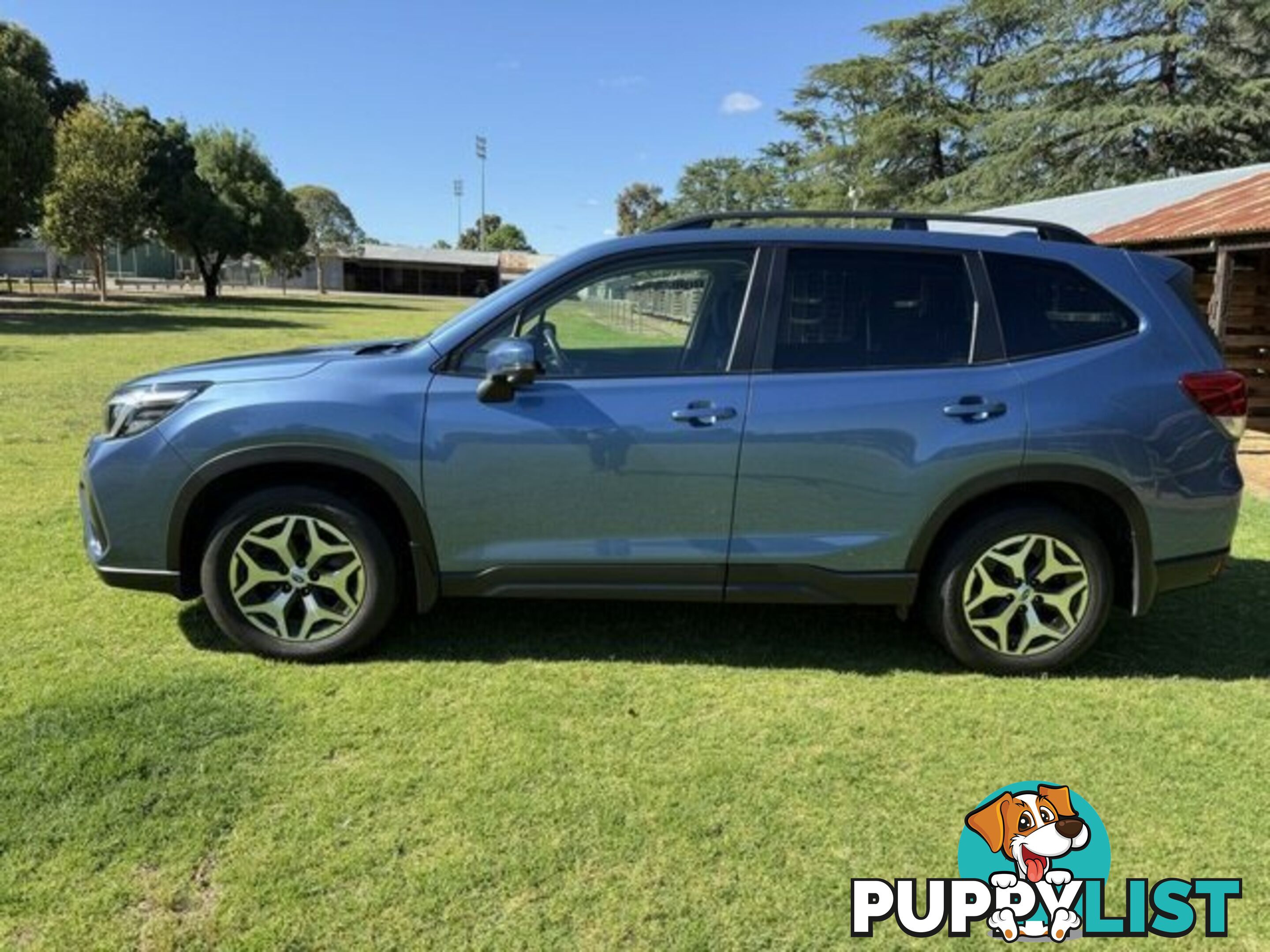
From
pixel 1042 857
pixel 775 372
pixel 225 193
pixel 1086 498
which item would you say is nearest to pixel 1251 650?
pixel 1086 498

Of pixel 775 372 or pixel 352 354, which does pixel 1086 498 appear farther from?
pixel 352 354

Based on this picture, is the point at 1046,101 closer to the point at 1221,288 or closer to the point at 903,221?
the point at 1221,288

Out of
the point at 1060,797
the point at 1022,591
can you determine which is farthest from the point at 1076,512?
the point at 1060,797

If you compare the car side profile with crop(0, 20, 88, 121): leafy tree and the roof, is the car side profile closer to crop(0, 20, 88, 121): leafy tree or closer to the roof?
the roof

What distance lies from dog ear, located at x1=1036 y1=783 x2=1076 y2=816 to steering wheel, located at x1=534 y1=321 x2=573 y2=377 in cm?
228

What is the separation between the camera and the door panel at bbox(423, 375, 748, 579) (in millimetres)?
3656

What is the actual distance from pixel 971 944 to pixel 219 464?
307cm

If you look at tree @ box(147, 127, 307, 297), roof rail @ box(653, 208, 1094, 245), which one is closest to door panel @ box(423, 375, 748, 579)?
roof rail @ box(653, 208, 1094, 245)

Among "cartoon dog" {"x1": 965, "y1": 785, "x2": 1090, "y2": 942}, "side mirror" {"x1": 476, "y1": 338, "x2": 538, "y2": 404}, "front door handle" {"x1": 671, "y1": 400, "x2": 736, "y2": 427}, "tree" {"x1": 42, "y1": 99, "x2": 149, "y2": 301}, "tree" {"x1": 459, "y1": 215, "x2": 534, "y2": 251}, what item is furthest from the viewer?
"tree" {"x1": 459, "y1": 215, "x2": 534, "y2": 251}

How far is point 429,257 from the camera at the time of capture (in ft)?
291

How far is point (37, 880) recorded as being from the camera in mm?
2537

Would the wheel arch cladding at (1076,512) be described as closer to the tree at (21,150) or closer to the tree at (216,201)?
the tree at (21,150)

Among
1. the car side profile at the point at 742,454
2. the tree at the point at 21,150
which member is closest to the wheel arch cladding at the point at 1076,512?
the car side profile at the point at 742,454

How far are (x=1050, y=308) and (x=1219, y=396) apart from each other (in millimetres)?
739
